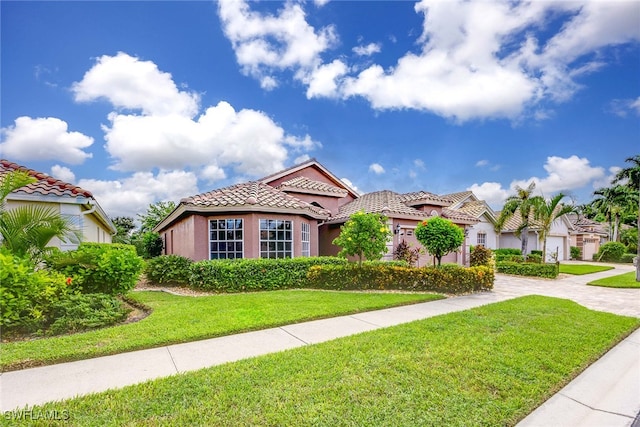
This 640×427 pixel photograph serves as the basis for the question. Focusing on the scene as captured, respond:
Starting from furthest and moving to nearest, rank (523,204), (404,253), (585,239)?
(585,239)
(523,204)
(404,253)

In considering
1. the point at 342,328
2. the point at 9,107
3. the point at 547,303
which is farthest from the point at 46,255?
the point at 547,303

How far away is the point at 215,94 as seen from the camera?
43.5 ft

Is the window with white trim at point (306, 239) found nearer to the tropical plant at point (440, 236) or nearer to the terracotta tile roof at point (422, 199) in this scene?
the tropical plant at point (440, 236)

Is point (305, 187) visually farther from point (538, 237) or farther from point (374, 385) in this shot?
point (538, 237)

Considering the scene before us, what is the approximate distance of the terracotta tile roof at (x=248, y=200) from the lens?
1188cm

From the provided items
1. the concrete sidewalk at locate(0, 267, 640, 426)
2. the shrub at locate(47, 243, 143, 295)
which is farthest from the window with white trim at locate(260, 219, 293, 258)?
the concrete sidewalk at locate(0, 267, 640, 426)

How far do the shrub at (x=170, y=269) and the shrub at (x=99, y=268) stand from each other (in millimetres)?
3816

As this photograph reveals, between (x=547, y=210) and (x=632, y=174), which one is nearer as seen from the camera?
(x=547, y=210)

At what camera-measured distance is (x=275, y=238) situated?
12.9 metres

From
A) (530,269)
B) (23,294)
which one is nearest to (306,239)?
(23,294)

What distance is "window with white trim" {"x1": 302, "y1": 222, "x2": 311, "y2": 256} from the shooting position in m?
14.3

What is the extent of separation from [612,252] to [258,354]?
38.4 meters

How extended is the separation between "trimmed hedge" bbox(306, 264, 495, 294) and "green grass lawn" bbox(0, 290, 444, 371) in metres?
1.00

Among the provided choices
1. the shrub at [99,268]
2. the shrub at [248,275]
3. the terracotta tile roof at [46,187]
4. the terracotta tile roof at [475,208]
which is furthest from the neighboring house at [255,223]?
the terracotta tile roof at [475,208]
